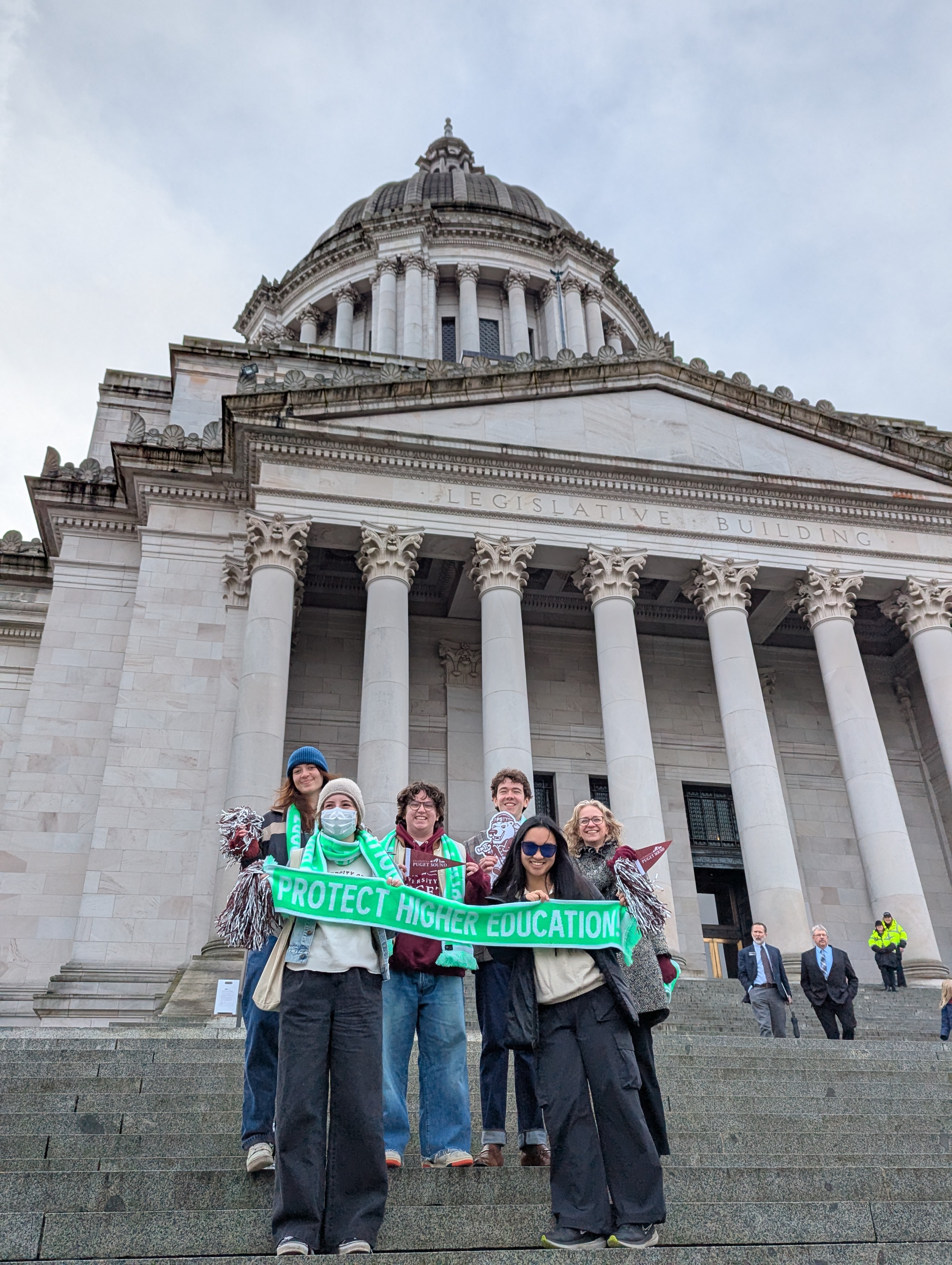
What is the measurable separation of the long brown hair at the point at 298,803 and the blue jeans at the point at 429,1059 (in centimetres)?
114

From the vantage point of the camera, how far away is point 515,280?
42.3 metres

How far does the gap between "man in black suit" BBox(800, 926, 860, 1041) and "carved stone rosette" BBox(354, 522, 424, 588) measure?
34.8 ft

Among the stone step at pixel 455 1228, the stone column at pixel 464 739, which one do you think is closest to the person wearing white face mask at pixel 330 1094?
the stone step at pixel 455 1228

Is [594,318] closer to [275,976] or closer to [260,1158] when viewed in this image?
[275,976]

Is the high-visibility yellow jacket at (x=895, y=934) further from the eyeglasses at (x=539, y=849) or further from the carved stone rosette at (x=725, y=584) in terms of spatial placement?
the eyeglasses at (x=539, y=849)

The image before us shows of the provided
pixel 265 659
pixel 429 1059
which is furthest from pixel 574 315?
pixel 429 1059

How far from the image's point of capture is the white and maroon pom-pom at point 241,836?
6.51 metres

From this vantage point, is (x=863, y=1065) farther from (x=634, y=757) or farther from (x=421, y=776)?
(x=421, y=776)

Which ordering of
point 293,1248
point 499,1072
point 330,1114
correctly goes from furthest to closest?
point 499,1072, point 330,1114, point 293,1248

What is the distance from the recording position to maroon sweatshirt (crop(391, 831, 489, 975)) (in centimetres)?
685

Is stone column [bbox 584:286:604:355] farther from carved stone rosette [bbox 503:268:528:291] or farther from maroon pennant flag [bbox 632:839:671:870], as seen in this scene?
maroon pennant flag [bbox 632:839:671:870]

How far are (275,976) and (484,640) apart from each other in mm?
15005

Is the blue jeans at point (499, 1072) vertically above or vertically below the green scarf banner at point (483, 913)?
below

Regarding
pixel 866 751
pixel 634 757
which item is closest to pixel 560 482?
pixel 634 757
